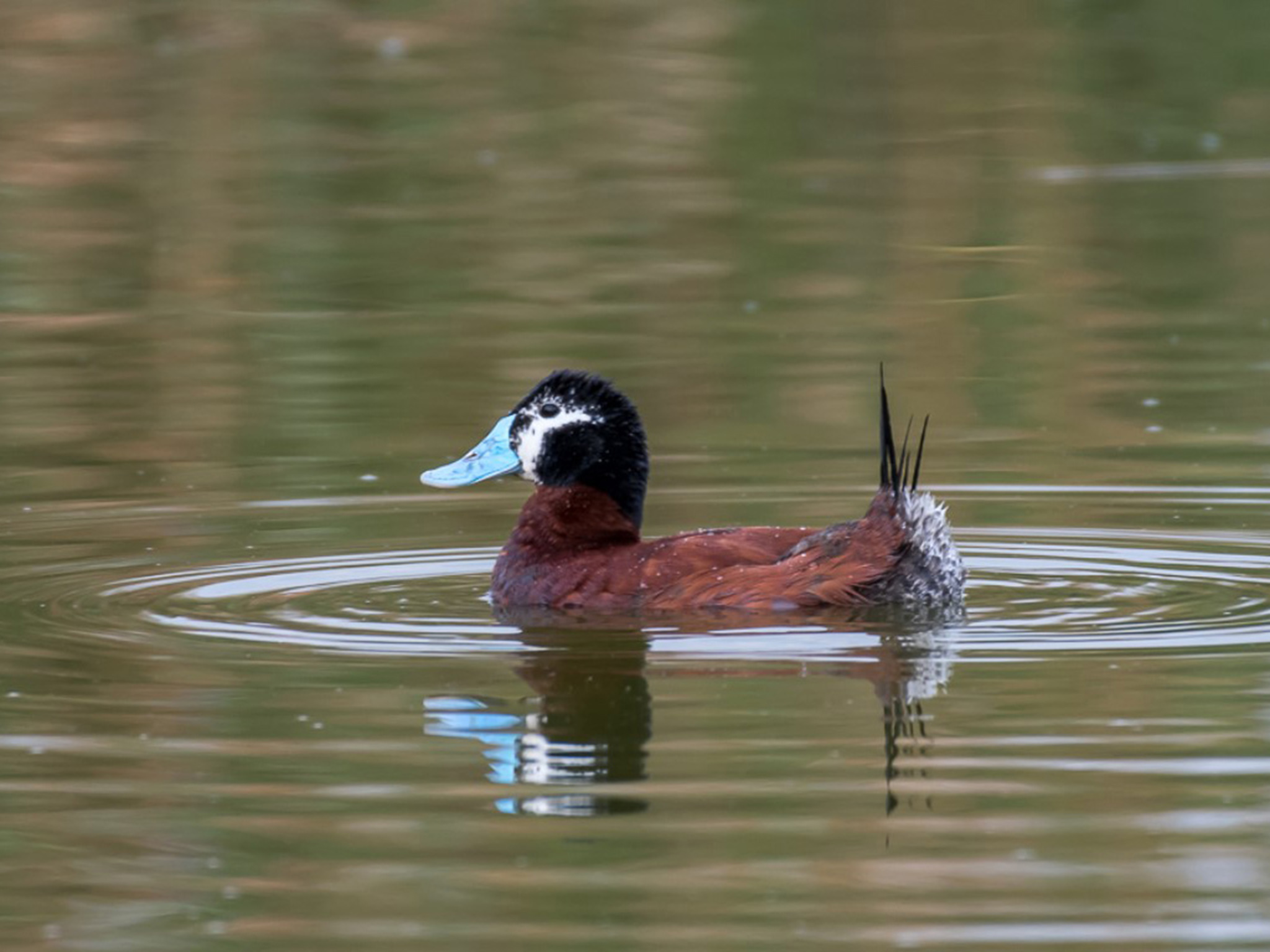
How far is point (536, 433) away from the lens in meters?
8.50

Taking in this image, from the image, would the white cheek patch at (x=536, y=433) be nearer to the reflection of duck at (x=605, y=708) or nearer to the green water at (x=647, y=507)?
the green water at (x=647, y=507)

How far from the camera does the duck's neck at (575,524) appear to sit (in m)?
8.30

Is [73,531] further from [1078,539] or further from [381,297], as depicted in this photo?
[381,297]

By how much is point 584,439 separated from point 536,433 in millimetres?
186

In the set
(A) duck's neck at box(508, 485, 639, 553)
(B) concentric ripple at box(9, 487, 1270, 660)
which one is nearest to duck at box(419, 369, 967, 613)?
(A) duck's neck at box(508, 485, 639, 553)

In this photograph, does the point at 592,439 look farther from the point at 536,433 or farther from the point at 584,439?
the point at 536,433

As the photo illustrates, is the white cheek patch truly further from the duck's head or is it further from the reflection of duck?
the reflection of duck

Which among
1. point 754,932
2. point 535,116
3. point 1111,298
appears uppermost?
point 535,116

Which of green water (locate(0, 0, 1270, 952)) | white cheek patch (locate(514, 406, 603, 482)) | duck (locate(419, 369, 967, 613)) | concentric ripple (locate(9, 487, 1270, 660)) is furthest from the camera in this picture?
white cheek patch (locate(514, 406, 603, 482))

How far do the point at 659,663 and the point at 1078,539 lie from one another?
87.2 inches

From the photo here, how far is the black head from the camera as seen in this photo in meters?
8.38

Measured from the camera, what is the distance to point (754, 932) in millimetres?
4844

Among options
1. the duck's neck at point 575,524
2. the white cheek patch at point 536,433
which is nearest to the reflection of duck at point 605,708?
the duck's neck at point 575,524

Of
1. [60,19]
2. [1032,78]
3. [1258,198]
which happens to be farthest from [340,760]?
[60,19]
